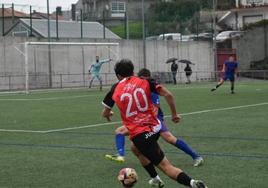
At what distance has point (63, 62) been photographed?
146ft

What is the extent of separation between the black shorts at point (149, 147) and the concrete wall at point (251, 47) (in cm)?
4977

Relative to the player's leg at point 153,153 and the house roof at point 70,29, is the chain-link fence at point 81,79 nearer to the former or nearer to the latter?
the house roof at point 70,29

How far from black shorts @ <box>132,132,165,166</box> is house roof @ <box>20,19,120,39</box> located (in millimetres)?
38025

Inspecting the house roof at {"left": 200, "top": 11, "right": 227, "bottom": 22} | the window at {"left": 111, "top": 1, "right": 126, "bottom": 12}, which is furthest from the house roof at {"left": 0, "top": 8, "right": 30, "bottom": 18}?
the window at {"left": 111, "top": 1, "right": 126, "bottom": 12}

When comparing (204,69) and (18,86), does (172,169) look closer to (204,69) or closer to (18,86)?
(18,86)

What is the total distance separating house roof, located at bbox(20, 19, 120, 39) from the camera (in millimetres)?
45666

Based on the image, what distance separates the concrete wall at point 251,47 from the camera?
56.7 m

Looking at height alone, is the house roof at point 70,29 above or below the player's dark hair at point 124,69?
above

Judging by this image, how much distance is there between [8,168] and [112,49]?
3698 centimetres

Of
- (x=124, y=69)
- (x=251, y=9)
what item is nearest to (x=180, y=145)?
(x=124, y=69)

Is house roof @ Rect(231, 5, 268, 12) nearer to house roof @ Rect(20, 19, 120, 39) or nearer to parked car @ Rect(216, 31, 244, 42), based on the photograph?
parked car @ Rect(216, 31, 244, 42)

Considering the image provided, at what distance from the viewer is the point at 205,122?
54.7ft

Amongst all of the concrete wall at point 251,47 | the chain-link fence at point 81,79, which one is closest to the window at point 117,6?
the concrete wall at point 251,47

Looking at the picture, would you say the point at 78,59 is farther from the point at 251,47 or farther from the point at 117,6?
the point at 117,6
